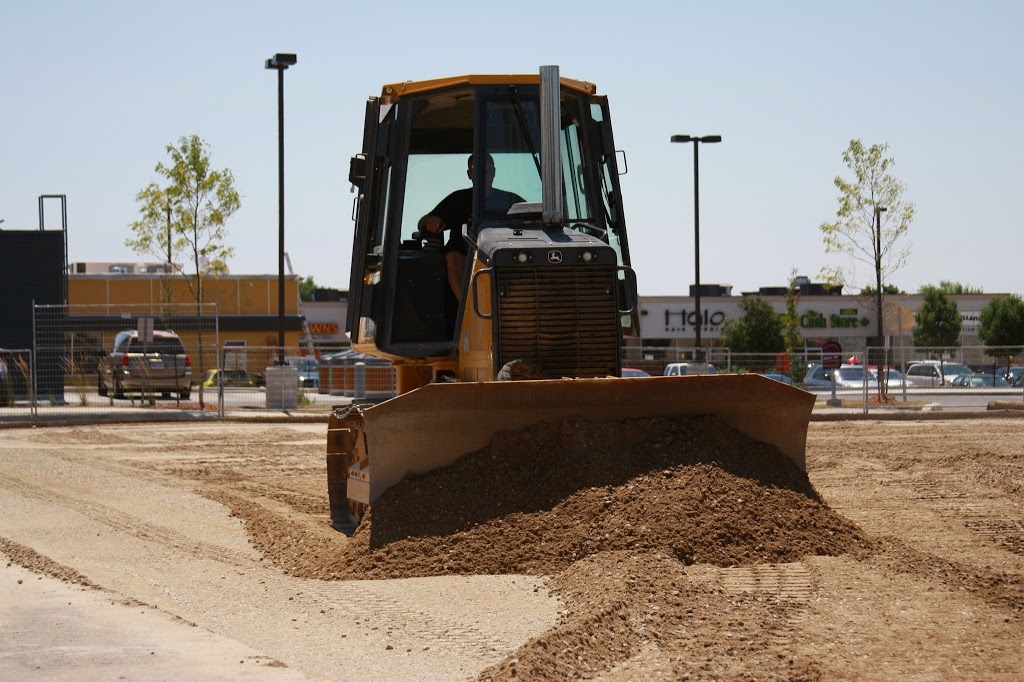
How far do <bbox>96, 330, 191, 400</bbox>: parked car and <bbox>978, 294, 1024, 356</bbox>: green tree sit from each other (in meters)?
49.3

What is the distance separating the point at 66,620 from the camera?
6238 mm

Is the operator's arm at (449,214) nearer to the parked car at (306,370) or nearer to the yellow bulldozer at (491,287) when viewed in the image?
the yellow bulldozer at (491,287)

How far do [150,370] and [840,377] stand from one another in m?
15.7

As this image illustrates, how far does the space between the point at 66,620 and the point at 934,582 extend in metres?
4.59

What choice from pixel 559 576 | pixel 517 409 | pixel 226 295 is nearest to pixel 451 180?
pixel 517 409

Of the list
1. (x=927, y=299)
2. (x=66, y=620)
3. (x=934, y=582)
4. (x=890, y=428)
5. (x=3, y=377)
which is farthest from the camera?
(x=927, y=299)

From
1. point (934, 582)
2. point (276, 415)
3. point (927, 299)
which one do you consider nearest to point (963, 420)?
point (276, 415)

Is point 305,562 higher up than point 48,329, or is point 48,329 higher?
point 48,329

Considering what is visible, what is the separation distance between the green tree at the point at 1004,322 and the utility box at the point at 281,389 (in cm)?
4812

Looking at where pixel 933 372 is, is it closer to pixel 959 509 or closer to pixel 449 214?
pixel 959 509

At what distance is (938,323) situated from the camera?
232 ft

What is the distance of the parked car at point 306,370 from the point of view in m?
27.8

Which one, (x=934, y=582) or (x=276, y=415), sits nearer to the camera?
(x=934, y=582)

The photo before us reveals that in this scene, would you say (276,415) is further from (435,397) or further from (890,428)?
(435,397)
